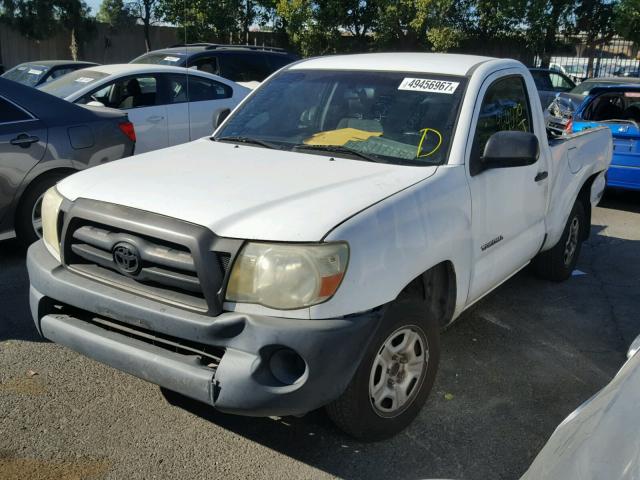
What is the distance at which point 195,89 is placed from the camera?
857 centimetres

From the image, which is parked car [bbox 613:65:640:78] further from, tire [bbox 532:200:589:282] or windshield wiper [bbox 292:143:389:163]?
windshield wiper [bbox 292:143:389:163]

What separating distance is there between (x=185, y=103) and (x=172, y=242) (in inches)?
234

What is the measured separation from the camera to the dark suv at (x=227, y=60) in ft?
34.9

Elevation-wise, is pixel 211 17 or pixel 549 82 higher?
pixel 211 17

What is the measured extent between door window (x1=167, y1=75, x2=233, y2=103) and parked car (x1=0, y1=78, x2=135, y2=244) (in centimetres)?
243

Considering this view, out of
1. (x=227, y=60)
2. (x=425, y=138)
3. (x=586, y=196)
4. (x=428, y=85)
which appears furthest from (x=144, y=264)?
(x=227, y=60)

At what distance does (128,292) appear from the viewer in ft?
9.66

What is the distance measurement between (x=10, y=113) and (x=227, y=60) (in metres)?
6.03

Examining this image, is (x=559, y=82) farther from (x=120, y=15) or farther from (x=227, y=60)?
(x=120, y=15)

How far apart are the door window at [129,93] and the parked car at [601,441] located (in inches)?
278

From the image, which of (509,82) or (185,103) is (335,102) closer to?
(509,82)

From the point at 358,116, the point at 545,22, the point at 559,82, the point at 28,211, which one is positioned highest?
the point at 545,22

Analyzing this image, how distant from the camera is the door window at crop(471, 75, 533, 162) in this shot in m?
3.87

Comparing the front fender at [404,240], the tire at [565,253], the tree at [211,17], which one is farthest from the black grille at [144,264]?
the tree at [211,17]
